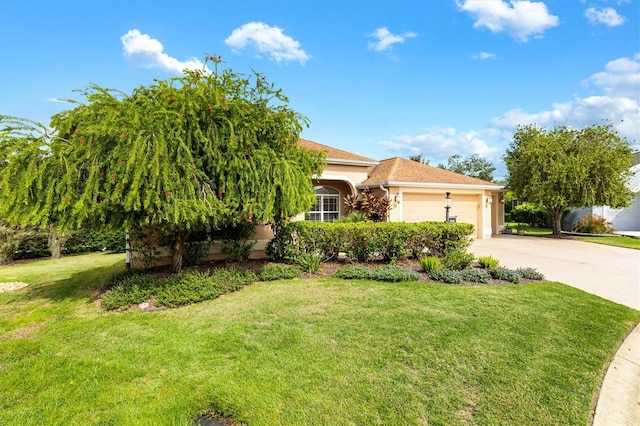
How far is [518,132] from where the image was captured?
2083 cm

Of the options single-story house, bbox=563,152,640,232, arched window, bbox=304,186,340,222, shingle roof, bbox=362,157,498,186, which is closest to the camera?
shingle roof, bbox=362,157,498,186

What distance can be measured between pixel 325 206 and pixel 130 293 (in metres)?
10.7

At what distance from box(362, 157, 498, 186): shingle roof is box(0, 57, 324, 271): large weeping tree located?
8.58 m

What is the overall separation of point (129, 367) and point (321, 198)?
12.7 meters

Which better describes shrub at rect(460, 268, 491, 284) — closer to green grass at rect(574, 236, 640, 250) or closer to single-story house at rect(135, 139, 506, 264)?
single-story house at rect(135, 139, 506, 264)

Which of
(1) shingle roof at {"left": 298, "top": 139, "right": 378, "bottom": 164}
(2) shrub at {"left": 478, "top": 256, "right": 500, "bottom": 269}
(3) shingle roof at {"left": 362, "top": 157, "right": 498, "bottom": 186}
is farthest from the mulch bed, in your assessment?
(1) shingle roof at {"left": 298, "top": 139, "right": 378, "bottom": 164}

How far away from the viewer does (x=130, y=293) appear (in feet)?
22.7

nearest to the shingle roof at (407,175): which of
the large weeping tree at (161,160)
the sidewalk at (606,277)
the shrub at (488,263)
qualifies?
the sidewalk at (606,277)

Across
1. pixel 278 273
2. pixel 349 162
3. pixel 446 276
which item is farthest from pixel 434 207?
pixel 278 273

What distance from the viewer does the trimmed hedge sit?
9.93 meters

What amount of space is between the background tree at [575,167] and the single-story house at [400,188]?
9.03 ft

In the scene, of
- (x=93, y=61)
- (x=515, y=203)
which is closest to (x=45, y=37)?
(x=93, y=61)

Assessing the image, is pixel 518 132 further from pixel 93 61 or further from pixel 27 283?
pixel 27 283

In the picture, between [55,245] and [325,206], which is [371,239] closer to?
[325,206]
